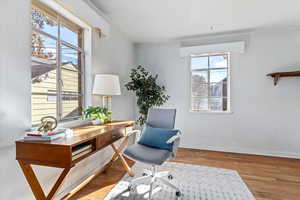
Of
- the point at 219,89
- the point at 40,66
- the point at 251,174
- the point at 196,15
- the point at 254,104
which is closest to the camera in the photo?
the point at 40,66

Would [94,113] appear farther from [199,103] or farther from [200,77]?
[200,77]

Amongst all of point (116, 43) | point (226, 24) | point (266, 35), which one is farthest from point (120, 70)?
point (266, 35)

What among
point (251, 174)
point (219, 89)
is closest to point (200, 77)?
point (219, 89)

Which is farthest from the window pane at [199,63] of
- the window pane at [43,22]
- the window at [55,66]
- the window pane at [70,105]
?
the window pane at [43,22]

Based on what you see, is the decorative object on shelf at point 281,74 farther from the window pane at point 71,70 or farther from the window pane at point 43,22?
the window pane at point 43,22

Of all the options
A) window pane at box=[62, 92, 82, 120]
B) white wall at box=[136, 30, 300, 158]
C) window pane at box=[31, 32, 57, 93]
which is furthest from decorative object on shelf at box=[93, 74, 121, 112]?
white wall at box=[136, 30, 300, 158]

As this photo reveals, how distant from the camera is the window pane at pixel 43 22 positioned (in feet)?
5.26

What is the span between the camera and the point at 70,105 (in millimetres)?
2094

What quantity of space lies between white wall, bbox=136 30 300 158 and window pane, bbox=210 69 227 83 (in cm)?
18

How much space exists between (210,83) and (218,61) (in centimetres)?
49

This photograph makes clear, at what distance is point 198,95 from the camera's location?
352cm

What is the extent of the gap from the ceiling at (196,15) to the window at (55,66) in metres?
0.64

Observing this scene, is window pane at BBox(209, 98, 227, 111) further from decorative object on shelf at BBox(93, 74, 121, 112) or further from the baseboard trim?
decorative object on shelf at BBox(93, 74, 121, 112)

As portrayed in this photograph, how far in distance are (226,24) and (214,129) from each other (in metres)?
2.03
